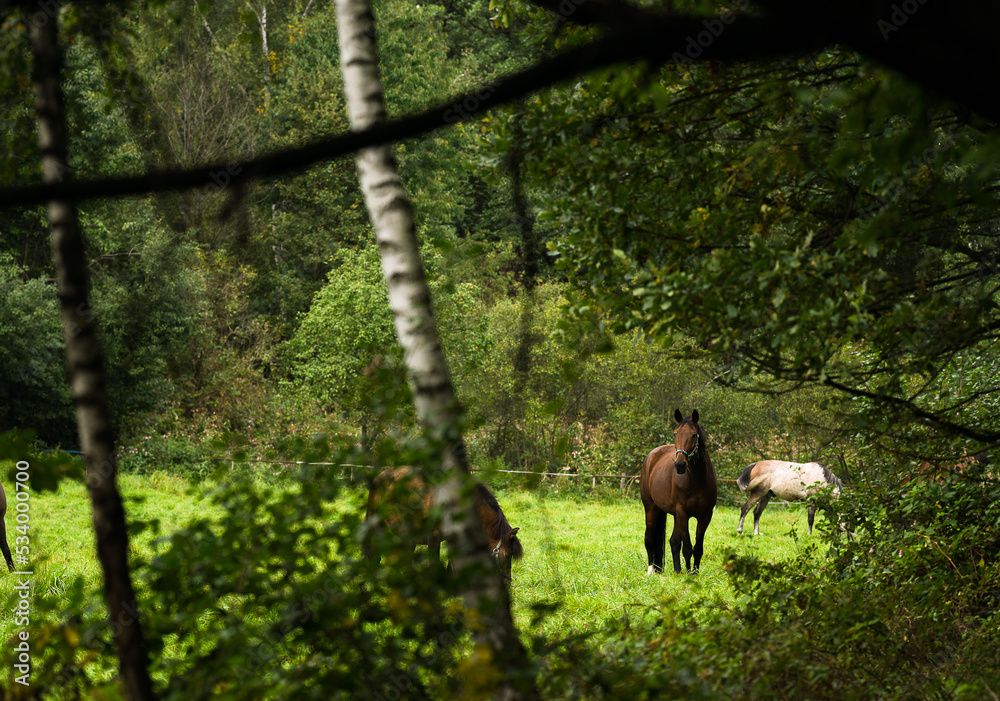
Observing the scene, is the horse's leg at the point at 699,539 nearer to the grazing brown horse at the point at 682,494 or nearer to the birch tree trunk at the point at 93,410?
the grazing brown horse at the point at 682,494

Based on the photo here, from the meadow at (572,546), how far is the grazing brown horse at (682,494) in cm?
34

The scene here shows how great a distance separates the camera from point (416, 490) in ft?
7.89

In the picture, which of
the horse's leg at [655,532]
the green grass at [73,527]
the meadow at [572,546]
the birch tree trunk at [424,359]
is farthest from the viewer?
the horse's leg at [655,532]

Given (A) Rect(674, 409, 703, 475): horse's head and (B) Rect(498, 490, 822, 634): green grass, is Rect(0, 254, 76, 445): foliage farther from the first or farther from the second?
(A) Rect(674, 409, 703, 475): horse's head

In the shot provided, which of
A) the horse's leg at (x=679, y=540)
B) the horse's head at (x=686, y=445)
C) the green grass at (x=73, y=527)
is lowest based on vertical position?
the horse's leg at (x=679, y=540)

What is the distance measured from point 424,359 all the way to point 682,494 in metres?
8.12

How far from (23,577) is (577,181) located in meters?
7.69

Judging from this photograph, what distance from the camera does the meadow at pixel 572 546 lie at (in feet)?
23.7

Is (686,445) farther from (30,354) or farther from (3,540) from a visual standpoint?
(30,354)

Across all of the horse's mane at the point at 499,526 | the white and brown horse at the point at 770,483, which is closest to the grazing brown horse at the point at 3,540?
the horse's mane at the point at 499,526

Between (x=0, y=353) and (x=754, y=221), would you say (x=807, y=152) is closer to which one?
(x=754, y=221)

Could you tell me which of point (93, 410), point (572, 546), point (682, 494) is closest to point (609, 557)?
point (682, 494)

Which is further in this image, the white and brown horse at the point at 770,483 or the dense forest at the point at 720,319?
the white and brown horse at the point at 770,483

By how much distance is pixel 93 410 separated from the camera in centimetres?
264
